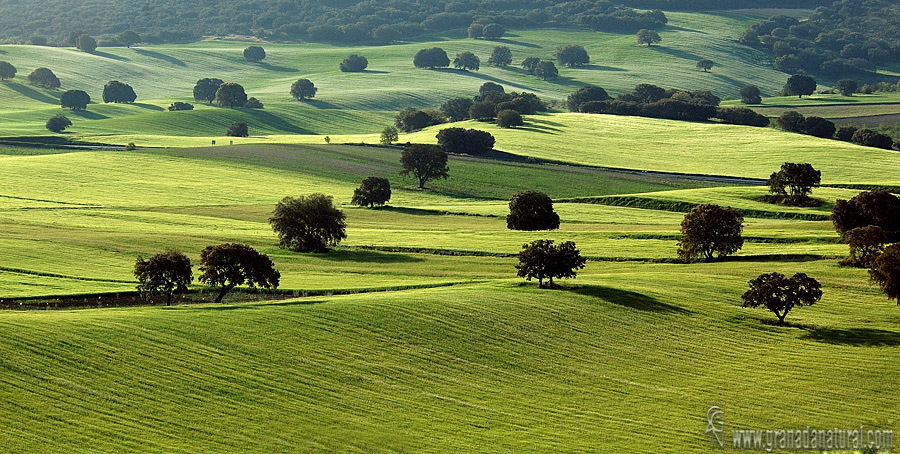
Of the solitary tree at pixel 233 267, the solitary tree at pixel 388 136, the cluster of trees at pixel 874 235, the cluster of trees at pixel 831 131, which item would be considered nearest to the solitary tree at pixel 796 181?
the cluster of trees at pixel 874 235

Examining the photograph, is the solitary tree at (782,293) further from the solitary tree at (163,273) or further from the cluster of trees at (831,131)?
the cluster of trees at (831,131)

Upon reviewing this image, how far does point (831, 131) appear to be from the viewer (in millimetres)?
187375

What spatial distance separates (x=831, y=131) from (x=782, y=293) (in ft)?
445

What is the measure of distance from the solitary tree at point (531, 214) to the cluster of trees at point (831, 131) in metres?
99.6

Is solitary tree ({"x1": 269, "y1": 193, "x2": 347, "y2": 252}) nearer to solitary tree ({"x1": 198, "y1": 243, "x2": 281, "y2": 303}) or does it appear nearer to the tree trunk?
the tree trunk

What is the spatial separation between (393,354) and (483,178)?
94.1m

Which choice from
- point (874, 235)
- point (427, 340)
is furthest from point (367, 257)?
point (874, 235)

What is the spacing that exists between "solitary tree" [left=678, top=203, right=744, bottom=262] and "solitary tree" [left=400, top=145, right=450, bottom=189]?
194 ft

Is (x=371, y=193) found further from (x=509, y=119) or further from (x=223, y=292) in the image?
(x=509, y=119)

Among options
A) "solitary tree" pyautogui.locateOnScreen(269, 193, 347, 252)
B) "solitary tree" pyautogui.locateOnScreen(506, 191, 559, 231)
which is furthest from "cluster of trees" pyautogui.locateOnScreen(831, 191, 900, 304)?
"solitary tree" pyautogui.locateOnScreen(269, 193, 347, 252)

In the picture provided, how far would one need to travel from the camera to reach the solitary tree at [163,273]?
61656mm

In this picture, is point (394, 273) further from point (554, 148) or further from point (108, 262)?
point (554, 148)

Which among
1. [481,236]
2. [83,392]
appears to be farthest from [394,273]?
[83,392]

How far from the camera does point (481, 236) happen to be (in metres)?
95.2
